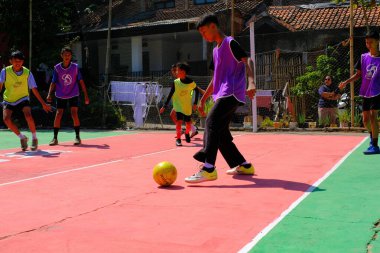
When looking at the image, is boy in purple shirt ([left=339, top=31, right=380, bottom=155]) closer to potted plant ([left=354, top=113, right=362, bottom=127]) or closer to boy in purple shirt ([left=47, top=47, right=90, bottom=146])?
potted plant ([left=354, top=113, right=362, bottom=127])

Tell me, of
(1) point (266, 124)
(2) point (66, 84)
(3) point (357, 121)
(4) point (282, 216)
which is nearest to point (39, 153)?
(2) point (66, 84)

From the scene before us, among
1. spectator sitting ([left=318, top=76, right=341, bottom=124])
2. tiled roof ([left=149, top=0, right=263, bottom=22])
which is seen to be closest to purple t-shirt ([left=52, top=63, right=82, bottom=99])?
spectator sitting ([left=318, top=76, right=341, bottom=124])

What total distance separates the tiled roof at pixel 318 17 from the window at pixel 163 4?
845 centimetres

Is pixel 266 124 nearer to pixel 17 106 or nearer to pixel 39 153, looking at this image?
pixel 39 153

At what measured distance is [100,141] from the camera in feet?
42.0

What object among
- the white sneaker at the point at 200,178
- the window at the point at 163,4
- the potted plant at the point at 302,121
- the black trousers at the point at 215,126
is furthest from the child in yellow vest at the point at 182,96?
the window at the point at 163,4

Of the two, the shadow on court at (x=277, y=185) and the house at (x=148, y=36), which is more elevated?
the house at (x=148, y=36)

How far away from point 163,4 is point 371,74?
24.0 meters

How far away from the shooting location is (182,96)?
11.8 metres

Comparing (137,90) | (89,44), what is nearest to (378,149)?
(137,90)

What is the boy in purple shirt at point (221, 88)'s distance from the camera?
633cm

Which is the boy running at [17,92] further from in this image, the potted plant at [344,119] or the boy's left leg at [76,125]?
the potted plant at [344,119]

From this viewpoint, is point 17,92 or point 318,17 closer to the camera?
point 17,92

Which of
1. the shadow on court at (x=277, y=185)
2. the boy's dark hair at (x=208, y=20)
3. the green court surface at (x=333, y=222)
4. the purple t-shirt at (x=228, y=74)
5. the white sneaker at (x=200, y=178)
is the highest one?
the boy's dark hair at (x=208, y=20)
